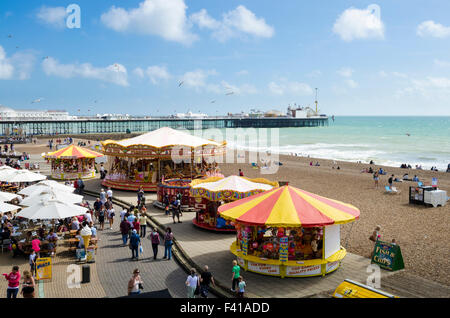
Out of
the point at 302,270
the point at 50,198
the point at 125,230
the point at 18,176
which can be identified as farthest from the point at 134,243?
the point at 18,176

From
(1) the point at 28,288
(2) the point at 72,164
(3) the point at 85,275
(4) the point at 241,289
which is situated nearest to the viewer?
(1) the point at 28,288

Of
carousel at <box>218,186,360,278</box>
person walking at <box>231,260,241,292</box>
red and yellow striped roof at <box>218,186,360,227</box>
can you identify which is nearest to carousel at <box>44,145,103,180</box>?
red and yellow striped roof at <box>218,186,360,227</box>

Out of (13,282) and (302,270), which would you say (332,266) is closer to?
(302,270)

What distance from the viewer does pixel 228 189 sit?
14812mm

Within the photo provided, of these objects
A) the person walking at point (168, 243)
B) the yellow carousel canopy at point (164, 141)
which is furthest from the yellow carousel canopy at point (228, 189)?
the yellow carousel canopy at point (164, 141)

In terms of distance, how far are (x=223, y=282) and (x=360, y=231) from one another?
787cm

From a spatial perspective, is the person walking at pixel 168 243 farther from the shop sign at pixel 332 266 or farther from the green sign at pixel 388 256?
the green sign at pixel 388 256

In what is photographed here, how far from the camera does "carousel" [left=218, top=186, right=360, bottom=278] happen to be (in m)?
10.2

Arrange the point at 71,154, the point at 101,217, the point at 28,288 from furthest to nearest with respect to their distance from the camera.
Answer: the point at 71,154, the point at 101,217, the point at 28,288

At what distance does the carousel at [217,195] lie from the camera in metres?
14.8

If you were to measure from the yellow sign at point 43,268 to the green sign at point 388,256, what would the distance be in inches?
356

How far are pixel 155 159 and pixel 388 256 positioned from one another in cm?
1657

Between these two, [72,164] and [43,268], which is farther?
[72,164]
